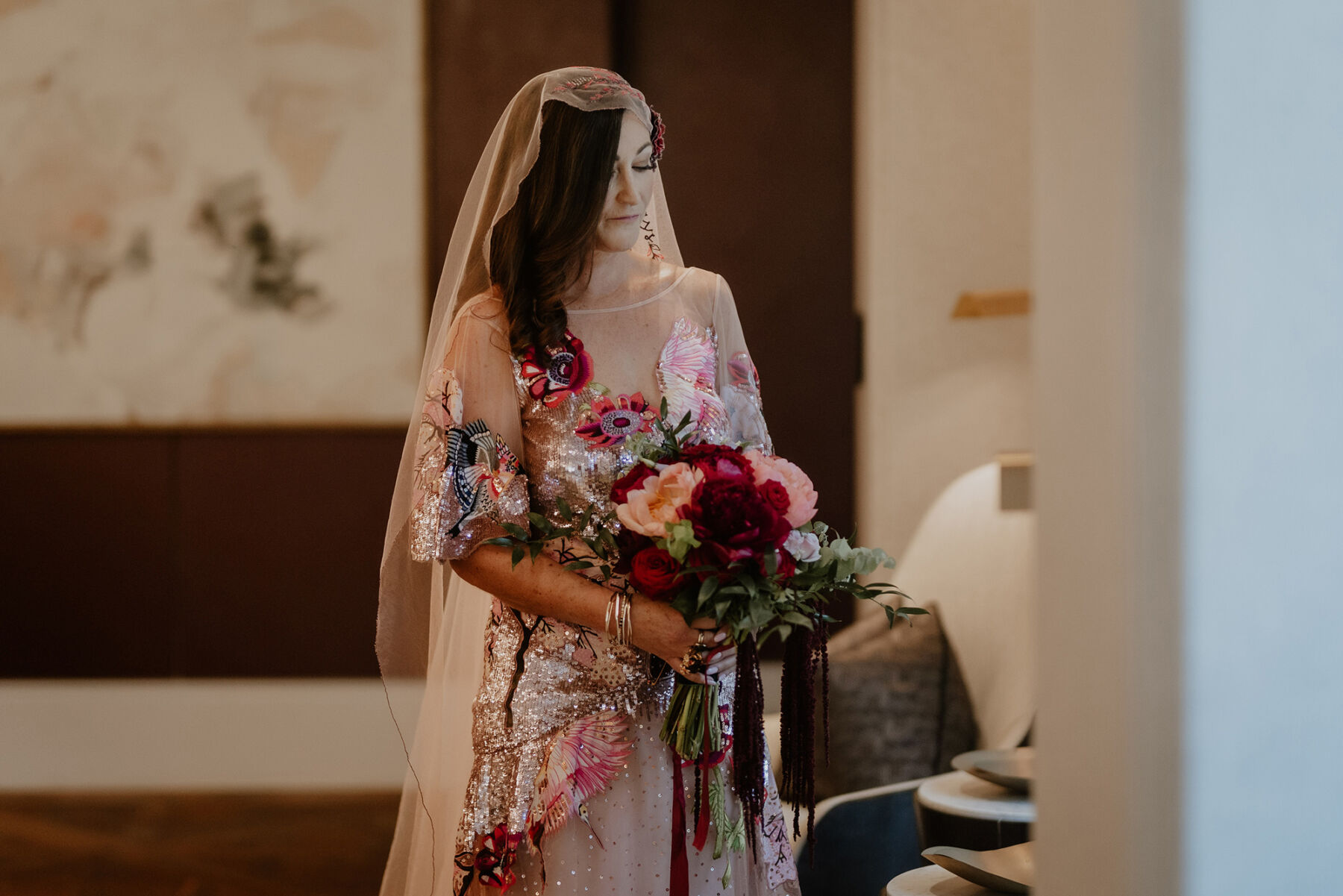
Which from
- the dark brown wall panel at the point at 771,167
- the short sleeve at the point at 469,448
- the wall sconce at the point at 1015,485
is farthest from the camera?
the dark brown wall panel at the point at 771,167

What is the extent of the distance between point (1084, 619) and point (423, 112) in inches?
156

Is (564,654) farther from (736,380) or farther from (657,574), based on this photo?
(736,380)

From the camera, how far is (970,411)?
376 centimetres

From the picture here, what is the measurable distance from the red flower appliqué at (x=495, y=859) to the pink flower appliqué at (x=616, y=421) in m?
0.51

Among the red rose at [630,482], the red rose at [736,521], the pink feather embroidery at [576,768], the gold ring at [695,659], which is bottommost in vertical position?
the pink feather embroidery at [576,768]

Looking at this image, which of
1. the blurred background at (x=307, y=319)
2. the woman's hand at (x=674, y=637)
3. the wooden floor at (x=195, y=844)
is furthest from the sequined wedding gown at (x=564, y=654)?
the wooden floor at (x=195, y=844)

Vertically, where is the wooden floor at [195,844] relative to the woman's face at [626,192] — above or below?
below

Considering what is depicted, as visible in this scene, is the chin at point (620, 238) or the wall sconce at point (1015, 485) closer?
the chin at point (620, 238)

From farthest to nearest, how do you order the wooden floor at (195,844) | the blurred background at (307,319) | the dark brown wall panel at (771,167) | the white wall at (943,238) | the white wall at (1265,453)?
the dark brown wall panel at (771,167), the blurred background at (307,319), the white wall at (943,238), the wooden floor at (195,844), the white wall at (1265,453)

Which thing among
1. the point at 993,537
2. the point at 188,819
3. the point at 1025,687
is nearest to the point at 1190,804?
the point at 1025,687

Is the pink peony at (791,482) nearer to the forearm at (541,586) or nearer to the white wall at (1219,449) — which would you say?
the forearm at (541,586)

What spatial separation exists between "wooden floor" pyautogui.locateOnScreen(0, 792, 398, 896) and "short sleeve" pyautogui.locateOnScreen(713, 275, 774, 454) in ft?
7.28

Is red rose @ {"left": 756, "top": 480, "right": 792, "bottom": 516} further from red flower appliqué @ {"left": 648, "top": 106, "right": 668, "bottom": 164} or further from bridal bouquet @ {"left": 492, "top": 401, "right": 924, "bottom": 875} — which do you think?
red flower appliqué @ {"left": 648, "top": 106, "right": 668, "bottom": 164}

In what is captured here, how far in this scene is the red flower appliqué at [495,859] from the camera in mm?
1493
